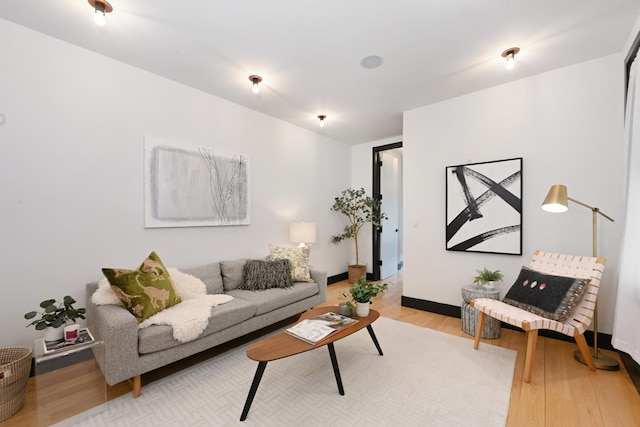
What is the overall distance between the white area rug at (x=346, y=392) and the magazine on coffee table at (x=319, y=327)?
0.41 m

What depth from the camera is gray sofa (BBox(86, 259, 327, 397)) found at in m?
1.80

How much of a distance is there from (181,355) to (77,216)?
1.48 meters

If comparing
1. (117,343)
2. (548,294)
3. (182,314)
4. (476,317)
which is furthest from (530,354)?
(117,343)

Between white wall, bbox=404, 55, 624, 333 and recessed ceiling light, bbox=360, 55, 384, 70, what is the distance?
1307mm

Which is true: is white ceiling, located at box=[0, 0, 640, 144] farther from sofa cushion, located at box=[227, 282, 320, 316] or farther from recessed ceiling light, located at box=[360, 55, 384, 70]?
sofa cushion, located at box=[227, 282, 320, 316]

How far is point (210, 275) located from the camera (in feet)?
9.61

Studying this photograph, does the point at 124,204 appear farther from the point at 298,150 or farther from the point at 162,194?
the point at 298,150

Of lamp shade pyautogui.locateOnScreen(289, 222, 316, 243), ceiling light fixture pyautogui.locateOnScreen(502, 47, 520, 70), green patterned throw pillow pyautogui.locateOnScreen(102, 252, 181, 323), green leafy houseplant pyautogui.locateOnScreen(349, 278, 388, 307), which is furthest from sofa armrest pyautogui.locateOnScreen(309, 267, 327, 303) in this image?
ceiling light fixture pyautogui.locateOnScreen(502, 47, 520, 70)

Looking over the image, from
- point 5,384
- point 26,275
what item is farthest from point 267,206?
point 5,384

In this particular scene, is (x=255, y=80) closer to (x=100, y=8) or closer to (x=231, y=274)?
(x=100, y=8)

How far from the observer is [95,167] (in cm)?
242

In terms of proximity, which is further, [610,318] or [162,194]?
[162,194]

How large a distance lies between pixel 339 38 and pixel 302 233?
248 cm

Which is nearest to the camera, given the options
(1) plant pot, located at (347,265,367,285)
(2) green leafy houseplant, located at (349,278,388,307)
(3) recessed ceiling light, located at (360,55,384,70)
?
(2) green leafy houseplant, located at (349,278,388,307)
